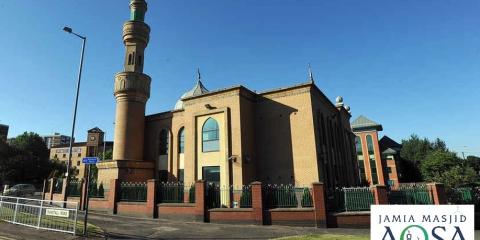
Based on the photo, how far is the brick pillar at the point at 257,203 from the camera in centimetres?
1571

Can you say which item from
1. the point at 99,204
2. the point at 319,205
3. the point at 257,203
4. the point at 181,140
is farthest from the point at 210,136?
the point at 319,205

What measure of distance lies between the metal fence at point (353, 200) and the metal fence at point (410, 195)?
4.51 feet

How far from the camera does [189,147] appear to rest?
939 inches

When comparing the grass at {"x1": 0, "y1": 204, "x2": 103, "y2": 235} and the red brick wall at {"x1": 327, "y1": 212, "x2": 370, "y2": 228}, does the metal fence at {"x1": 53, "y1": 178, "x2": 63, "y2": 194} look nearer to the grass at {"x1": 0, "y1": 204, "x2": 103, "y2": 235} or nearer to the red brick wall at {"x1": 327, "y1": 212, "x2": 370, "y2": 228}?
the grass at {"x1": 0, "y1": 204, "x2": 103, "y2": 235}

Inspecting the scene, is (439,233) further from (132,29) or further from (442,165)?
(442,165)

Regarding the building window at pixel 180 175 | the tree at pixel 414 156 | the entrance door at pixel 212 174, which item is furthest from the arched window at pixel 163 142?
the tree at pixel 414 156

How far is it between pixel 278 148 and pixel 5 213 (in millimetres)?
16144

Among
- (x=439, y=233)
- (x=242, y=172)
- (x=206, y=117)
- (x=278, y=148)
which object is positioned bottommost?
(x=439, y=233)

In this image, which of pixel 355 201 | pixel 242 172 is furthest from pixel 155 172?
pixel 355 201

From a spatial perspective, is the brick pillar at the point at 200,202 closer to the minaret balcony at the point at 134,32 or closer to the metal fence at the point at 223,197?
the metal fence at the point at 223,197

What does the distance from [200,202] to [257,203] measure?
10.6 ft

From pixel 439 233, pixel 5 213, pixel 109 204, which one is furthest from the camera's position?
pixel 109 204

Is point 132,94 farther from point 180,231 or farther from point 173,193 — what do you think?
point 180,231

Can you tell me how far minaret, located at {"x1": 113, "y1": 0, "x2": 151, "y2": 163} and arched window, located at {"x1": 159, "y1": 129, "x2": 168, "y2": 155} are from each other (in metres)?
1.66
